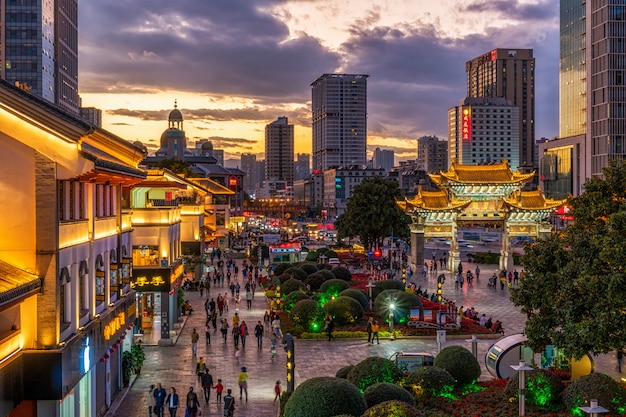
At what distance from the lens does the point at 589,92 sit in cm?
11044

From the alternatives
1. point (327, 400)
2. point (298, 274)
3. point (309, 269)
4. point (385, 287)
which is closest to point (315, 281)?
point (298, 274)

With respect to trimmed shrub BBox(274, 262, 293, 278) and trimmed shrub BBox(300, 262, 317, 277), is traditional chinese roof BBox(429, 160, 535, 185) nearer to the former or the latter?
trimmed shrub BBox(300, 262, 317, 277)

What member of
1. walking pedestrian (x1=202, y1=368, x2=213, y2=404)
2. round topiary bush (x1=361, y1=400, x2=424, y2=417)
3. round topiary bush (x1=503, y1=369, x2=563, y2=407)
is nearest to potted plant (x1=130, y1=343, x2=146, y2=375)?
walking pedestrian (x1=202, y1=368, x2=213, y2=404)

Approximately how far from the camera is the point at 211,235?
71.2 metres

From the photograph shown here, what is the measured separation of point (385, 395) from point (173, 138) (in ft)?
444

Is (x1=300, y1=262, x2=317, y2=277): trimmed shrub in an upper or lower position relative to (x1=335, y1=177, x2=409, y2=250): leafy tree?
lower

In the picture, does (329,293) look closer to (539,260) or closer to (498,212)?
(539,260)

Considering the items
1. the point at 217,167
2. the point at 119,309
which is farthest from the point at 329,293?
the point at 217,167

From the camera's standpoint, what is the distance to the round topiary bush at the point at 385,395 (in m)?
18.9

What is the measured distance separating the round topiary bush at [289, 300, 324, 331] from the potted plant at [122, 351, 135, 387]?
11.7 meters

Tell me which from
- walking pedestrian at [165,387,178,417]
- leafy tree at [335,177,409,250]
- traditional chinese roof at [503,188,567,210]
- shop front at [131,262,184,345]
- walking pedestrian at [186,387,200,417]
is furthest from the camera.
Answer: leafy tree at [335,177,409,250]

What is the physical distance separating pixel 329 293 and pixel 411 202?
74.4ft

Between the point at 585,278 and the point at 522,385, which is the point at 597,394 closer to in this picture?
the point at 522,385

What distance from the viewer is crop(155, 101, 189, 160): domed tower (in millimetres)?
147250
